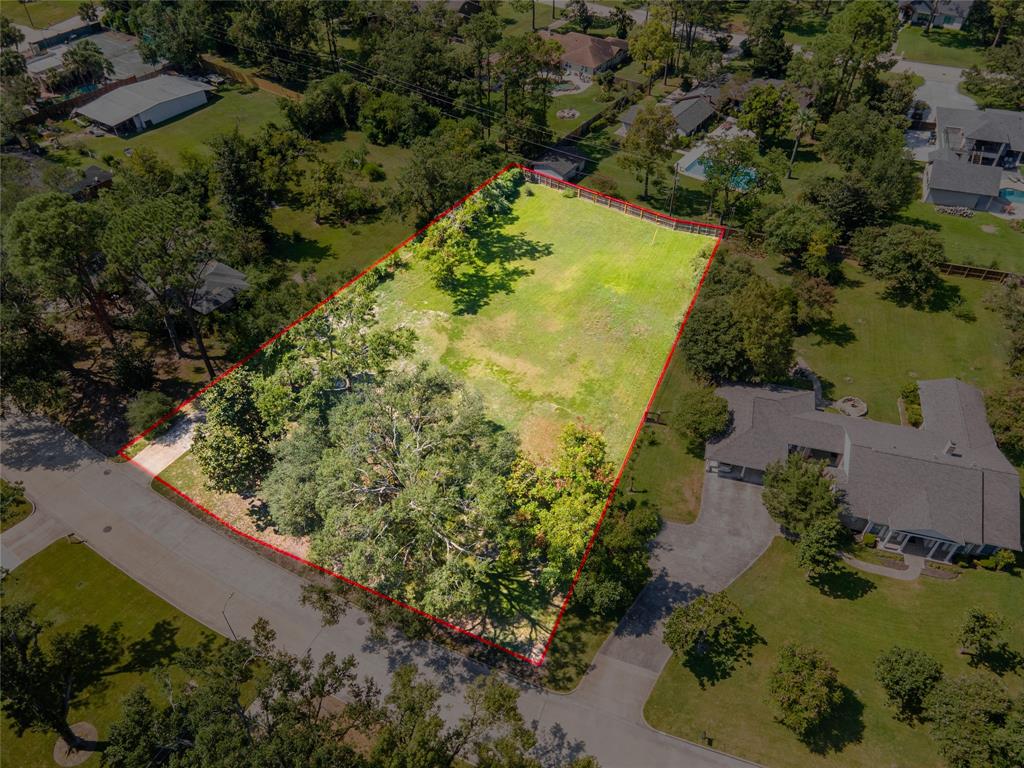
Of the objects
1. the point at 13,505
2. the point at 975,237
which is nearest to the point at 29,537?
the point at 13,505

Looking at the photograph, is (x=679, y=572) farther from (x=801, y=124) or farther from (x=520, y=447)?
(x=801, y=124)

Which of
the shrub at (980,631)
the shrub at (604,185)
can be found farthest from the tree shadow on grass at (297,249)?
the shrub at (980,631)

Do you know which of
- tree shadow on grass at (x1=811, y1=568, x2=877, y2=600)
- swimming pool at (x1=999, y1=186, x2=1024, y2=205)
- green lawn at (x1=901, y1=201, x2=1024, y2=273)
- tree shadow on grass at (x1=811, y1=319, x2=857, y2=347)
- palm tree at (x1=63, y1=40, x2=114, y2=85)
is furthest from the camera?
palm tree at (x1=63, y1=40, x2=114, y2=85)

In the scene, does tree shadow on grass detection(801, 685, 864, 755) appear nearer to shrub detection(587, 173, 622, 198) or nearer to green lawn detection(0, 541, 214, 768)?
green lawn detection(0, 541, 214, 768)

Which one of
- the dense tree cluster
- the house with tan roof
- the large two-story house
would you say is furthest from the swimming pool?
the dense tree cluster

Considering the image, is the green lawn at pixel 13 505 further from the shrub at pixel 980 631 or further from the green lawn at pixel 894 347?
the green lawn at pixel 894 347
